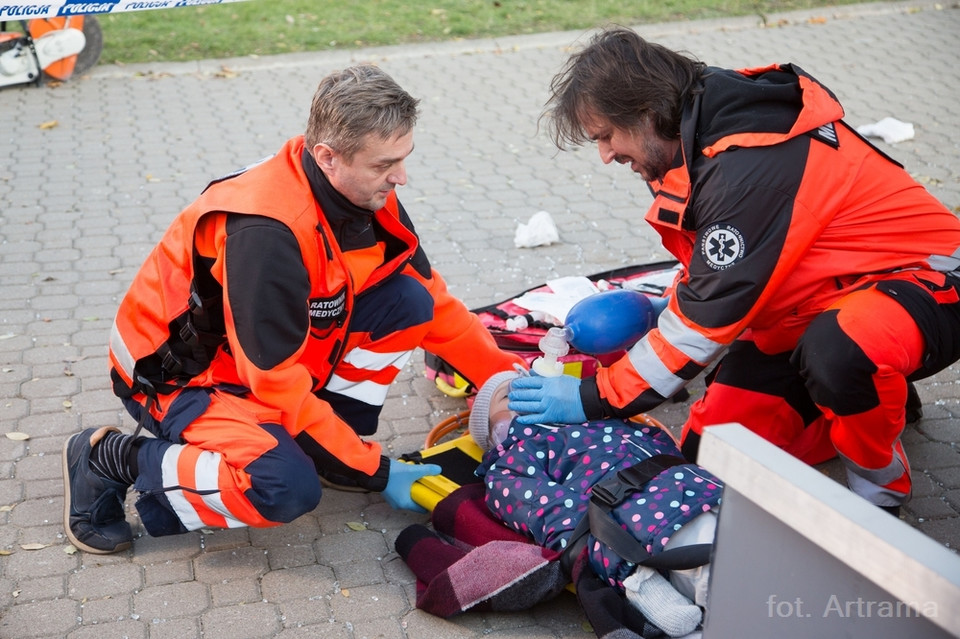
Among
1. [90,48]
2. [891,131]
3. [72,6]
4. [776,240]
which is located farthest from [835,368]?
[90,48]

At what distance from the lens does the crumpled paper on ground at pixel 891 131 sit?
257 inches

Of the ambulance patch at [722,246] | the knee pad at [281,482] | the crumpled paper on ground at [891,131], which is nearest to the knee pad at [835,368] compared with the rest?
the ambulance patch at [722,246]

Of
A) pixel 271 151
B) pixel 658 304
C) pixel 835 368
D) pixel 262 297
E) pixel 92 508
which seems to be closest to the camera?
pixel 262 297

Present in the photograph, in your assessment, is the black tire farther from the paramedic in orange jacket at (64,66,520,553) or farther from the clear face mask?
the clear face mask

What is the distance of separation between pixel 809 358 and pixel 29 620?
2244 mm

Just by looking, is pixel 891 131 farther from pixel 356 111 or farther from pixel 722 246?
pixel 356 111

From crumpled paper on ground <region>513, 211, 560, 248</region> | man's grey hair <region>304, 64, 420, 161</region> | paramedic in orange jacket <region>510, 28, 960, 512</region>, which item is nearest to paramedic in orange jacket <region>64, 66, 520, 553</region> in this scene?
man's grey hair <region>304, 64, 420, 161</region>

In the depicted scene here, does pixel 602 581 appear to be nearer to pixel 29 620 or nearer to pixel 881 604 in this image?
pixel 881 604

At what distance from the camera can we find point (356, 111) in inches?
104

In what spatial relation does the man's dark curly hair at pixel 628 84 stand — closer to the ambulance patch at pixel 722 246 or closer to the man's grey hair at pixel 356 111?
the ambulance patch at pixel 722 246

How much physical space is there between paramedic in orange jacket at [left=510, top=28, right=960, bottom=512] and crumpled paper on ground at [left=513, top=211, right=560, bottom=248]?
2113 mm

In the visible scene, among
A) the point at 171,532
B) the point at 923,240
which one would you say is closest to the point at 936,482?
Result: the point at 923,240

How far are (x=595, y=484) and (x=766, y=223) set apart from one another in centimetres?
84

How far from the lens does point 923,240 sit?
114 inches
